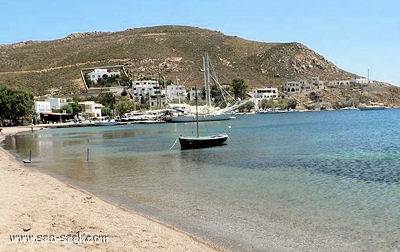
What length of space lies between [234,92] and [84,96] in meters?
57.2

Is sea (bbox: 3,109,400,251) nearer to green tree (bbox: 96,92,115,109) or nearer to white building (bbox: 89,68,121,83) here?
green tree (bbox: 96,92,115,109)

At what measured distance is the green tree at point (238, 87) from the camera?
6969 inches

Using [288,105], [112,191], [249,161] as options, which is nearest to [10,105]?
[249,161]

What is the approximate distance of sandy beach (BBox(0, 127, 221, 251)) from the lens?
11297 mm

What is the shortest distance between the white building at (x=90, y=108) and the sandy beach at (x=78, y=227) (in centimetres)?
12510

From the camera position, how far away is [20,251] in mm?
10016

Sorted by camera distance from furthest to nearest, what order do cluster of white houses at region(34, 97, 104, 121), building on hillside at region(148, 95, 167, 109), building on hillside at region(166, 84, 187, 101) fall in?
1. building on hillside at region(166, 84, 187, 101)
2. building on hillside at region(148, 95, 167, 109)
3. cluster of white houses at region(34, 97, 104, 121)

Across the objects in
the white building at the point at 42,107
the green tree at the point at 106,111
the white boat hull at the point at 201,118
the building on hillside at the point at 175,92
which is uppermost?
the building on hillside at the point at 175,92

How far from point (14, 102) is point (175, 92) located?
74154 mm

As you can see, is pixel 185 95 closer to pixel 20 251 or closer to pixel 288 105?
pixel 288 105

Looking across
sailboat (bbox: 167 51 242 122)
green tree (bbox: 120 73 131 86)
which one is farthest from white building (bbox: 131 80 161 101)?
sailboat (bbox: 167 51 242 122)

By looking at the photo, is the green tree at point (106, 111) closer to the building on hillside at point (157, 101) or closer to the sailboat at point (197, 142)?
the building on hillside at point (157, 101)

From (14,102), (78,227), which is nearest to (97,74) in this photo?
(14,102)

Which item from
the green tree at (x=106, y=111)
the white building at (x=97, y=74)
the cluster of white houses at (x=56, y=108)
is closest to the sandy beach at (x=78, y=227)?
the cluster of white houses at (x=56, y=108)
